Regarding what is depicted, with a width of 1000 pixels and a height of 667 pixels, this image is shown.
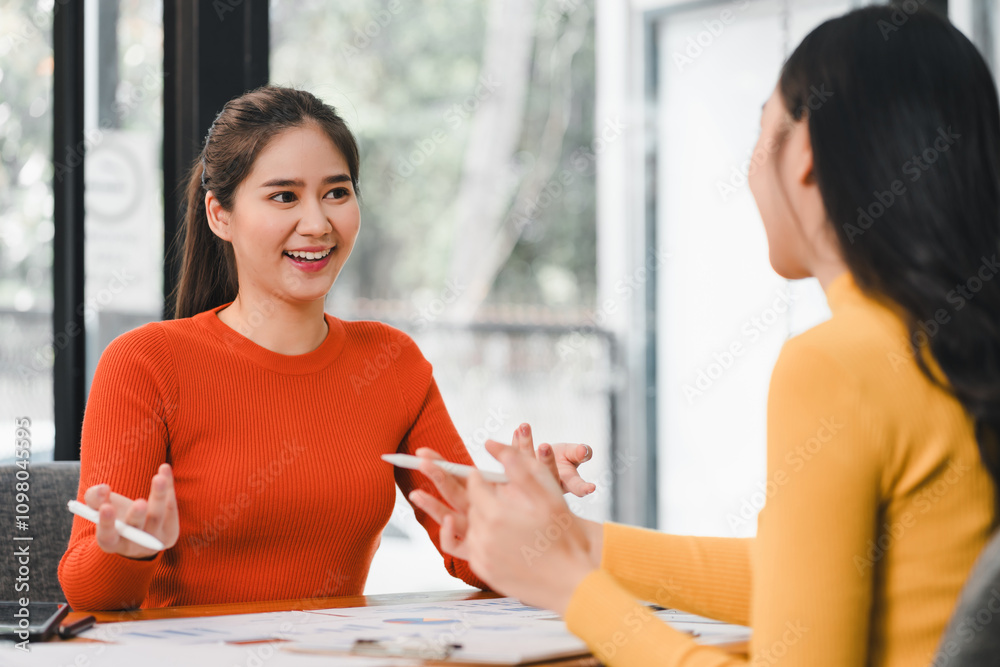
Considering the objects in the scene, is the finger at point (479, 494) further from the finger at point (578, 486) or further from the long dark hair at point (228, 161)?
the long dark hair at point (228, 161)

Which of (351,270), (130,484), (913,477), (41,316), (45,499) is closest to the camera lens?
(913,477)

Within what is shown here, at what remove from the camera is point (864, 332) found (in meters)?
0.70

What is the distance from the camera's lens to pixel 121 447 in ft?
3.86

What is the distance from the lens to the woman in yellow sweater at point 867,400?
0.67 metres

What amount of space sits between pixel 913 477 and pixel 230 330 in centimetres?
99

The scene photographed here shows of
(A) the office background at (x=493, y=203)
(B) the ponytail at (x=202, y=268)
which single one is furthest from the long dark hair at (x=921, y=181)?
(B) the ponytail at (x=202, y=268)

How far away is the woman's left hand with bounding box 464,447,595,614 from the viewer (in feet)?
2.52

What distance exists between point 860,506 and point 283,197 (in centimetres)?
97

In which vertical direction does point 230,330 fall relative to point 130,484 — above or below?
above

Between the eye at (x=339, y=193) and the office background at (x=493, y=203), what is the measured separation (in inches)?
8.1

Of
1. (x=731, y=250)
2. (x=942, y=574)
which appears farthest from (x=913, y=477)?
(x=731, y=250)

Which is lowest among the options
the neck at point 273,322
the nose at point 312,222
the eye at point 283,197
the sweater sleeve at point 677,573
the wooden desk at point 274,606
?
the wooden desk at point 274,606

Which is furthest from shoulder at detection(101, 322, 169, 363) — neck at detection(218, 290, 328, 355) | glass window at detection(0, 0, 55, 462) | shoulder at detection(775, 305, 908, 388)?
shoulder at detection(775, 305, 908, 388)

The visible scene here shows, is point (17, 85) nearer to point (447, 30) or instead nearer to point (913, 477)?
point (913, 477)
